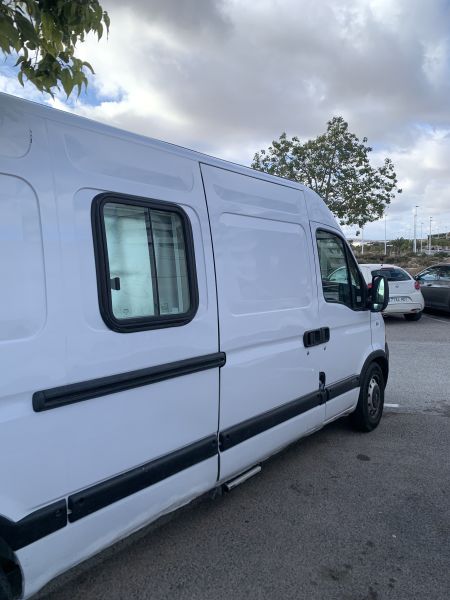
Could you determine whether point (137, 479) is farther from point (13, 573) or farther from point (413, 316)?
point (413, 316)

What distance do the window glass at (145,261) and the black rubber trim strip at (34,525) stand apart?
88cm

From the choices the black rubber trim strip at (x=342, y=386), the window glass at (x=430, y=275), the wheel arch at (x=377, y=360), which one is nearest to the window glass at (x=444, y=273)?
the window glass at (x=430, y=275)

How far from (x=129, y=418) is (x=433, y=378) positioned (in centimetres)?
560

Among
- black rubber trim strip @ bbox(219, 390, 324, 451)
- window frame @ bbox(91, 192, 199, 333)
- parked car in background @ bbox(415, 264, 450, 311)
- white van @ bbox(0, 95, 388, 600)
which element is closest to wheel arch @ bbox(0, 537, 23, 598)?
white van @ bbox(0, 95, 388, 600)

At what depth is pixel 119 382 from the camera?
2211 millimetres

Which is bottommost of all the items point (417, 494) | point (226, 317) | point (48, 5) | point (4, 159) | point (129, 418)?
point (417, 494)

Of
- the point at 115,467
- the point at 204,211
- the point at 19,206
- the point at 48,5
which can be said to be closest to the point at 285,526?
the point at 115,467

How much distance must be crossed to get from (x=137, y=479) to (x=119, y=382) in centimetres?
52

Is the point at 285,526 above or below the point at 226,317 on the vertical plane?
below

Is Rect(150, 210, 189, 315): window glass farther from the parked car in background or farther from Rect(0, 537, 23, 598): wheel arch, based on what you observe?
the parked car in background

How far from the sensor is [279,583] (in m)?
2.54

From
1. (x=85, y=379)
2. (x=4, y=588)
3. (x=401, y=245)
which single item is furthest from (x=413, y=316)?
(x=401, y=245)

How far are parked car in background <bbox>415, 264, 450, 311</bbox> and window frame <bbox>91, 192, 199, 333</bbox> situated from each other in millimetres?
11764

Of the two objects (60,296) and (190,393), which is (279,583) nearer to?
(190,393)
